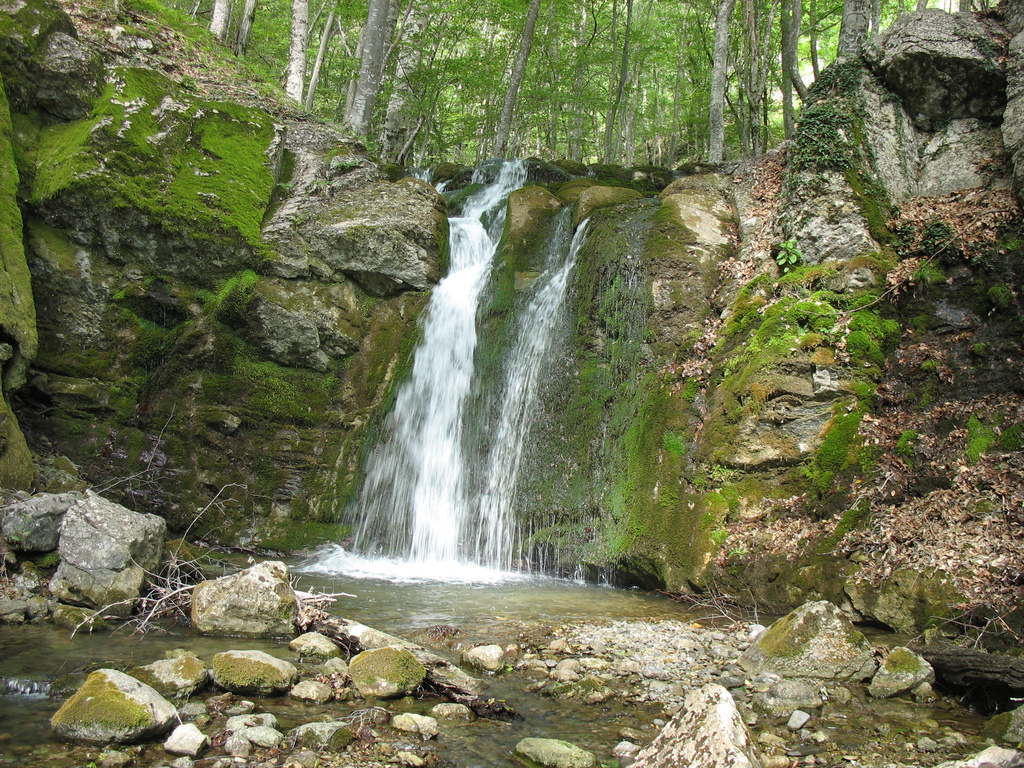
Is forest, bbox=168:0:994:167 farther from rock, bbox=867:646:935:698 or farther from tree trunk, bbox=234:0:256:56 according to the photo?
rock, bbox=867:646:935:698

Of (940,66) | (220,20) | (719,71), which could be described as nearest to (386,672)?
(940,66)

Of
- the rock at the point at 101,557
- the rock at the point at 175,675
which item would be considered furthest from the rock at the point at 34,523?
the rock at the point at 175,675

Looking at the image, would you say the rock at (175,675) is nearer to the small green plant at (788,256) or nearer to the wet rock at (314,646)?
the wet rock at (314,646)

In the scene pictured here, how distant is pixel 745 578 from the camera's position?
5.90 metres

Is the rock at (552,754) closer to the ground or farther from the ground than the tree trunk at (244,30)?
closer to the ground

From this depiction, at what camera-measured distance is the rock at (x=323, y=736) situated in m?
2.99

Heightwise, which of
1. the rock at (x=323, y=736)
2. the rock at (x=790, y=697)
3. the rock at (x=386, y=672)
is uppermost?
the rock at (x=790, y=697)

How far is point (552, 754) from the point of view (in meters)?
3.03

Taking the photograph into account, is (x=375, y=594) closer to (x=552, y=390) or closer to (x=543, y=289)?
(x=552, y=390)

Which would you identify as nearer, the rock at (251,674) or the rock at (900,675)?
the rock at (251,674)

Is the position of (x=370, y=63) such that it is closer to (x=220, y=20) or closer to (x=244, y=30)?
(x=220, y=20)

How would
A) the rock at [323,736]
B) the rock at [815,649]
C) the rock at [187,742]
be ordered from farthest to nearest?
the rock at [815,649] → the rock at [323,736] → the rock at [187,742]

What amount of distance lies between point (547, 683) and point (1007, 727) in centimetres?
252

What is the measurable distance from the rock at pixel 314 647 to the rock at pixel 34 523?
249cm
